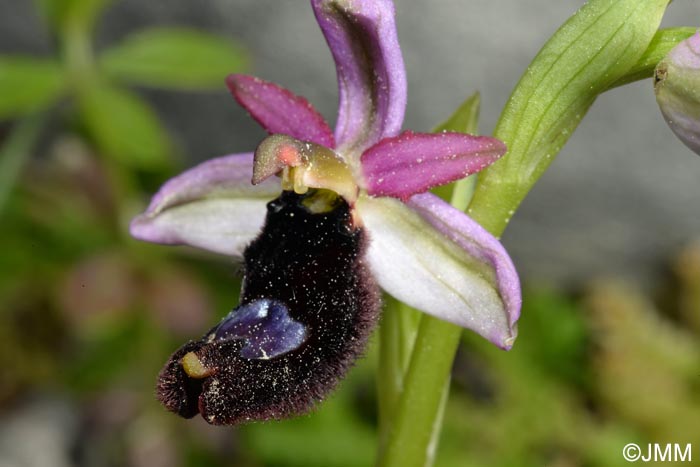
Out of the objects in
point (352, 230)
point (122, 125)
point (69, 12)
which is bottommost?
point (352, 230)

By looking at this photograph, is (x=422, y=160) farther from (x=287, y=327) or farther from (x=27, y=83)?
(x=27, y=83)

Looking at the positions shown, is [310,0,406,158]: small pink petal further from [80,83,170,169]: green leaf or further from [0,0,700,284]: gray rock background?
[0,0,700,284]: gray rock background

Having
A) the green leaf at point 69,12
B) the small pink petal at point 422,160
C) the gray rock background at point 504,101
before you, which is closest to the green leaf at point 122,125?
the green leaf at point 69,12

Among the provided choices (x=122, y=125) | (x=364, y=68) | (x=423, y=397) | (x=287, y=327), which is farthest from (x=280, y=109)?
(x=122, y=125)

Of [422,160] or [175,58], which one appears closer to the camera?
[422,160]

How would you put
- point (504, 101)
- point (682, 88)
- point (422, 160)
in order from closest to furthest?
point (682, 88), point (422, 160), point (504, 101)

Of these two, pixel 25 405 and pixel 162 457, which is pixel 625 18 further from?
pixel 25 405

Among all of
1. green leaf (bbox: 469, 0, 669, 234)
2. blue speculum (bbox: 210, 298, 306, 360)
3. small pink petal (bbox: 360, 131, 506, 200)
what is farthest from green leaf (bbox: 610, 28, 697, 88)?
blue speculum (bbox: 210, 298, 306, 360)

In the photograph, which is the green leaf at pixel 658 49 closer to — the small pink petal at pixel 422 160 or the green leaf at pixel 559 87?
the green leaf at pixel 559 87
